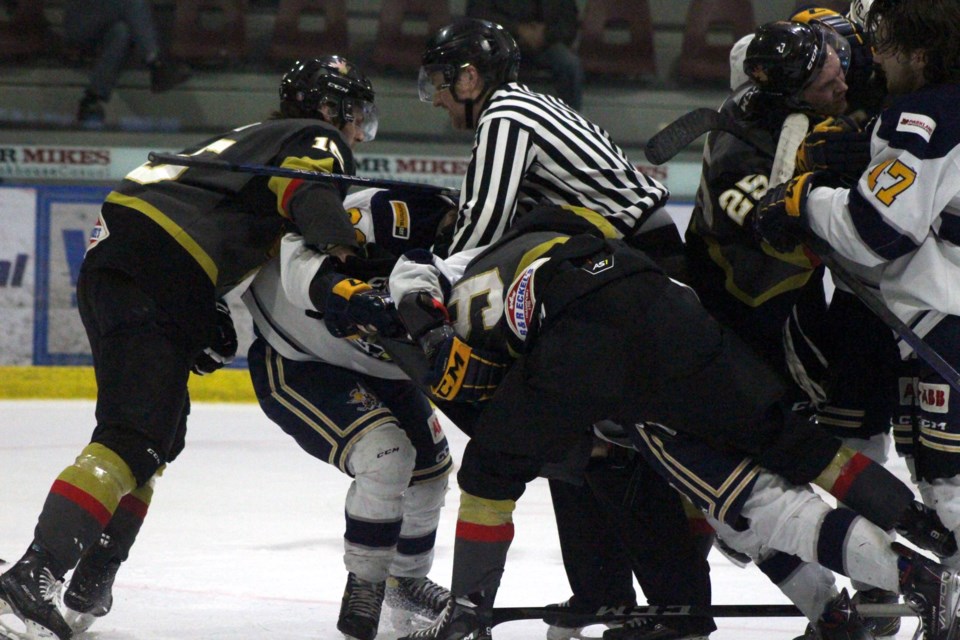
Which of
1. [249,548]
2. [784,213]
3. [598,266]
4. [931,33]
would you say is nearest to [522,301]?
[598,266]

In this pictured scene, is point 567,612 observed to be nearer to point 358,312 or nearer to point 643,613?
point 643,613

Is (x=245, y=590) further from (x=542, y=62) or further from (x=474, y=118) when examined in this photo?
(x=542, y=62)

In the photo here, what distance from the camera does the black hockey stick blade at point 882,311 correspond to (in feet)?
6.61

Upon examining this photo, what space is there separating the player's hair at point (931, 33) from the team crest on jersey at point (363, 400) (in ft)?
3.92

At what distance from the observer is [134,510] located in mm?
2635

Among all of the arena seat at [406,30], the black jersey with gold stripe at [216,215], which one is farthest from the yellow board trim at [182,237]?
the arena seat at [406,30]

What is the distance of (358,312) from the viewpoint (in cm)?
230

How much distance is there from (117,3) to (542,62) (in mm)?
2299

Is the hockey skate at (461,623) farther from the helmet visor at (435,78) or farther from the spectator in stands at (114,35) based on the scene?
the spectator in stands at (114,35)

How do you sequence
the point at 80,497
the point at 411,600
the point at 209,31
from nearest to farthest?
the point at 80,497 → the point at 411,600 → the point at 209,31

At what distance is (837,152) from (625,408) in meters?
0.57

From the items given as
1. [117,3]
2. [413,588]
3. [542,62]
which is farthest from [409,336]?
[117,3]

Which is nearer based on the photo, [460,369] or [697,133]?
[460,369]

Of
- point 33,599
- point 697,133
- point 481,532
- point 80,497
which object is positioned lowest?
point 33,599
